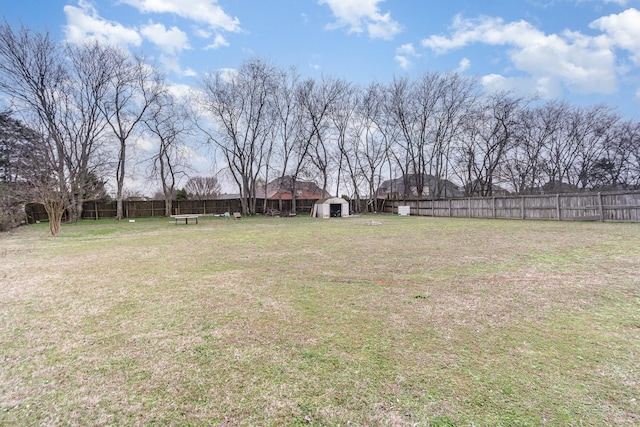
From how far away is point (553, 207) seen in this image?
1524 centimetres

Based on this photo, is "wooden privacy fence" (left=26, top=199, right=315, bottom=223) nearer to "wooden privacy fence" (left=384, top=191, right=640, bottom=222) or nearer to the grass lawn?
"wooden privacy fence" (left=384, top=191, right=640, bottom=222)

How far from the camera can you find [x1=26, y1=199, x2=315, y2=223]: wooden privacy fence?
21.2 m

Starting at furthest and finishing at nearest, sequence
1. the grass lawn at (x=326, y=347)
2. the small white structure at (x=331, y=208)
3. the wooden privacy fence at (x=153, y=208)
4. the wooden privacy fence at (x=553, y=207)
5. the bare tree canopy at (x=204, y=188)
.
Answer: the bare tree canopy at (x=204, y=188) → the small white structure at (x=331, y=208) → the wooden privacy fence at (x=153, y=208) → the wooden privacy fence at (x=553, y=207) → the grass lawn at (x=326, y=347)

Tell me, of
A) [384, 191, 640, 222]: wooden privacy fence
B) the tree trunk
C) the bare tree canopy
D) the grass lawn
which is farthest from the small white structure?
the bare tree canopy

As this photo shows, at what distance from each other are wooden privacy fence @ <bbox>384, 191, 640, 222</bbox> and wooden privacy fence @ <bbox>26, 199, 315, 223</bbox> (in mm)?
14484

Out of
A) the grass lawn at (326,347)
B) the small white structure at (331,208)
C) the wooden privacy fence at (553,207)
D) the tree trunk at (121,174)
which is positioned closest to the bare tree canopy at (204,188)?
the tree trunk at (121,174)

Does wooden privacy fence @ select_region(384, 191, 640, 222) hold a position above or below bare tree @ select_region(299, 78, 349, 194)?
below

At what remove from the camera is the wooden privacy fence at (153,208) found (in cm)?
2125

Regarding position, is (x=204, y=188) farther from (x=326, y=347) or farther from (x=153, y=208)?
(x=326, y=347)

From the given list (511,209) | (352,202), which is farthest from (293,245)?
(352,202)

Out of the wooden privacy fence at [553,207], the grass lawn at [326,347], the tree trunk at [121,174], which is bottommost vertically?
the grass lawn at [326,347]

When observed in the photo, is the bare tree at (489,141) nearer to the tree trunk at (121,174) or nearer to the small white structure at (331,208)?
the small white structure at (331,208)

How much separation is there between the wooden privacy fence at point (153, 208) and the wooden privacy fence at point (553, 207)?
1448cm

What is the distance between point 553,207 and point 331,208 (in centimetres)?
1440
